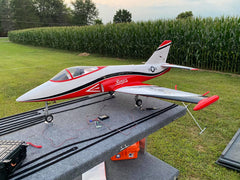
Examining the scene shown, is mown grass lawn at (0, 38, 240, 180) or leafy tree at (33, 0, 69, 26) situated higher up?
leafy tree at (33, 0, 69, 26)

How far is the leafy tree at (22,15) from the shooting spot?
245 feet

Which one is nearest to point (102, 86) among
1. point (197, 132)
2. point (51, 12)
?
point (197, 132)

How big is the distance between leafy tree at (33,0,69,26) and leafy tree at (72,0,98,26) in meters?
6.21

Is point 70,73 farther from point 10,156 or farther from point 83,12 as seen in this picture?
point 83,12

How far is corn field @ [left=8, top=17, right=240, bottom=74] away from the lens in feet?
40.2

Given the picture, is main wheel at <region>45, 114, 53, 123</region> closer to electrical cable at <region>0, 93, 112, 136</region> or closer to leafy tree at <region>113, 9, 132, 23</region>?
electrical cable at <region>0, 93, 112, 136</region>

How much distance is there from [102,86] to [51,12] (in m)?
95.2

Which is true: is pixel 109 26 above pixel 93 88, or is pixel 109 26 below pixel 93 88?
above

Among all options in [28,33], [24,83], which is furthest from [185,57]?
[28,33]

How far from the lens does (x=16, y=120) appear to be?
4.29 metres

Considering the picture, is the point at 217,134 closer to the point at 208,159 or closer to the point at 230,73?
the point at 208,159

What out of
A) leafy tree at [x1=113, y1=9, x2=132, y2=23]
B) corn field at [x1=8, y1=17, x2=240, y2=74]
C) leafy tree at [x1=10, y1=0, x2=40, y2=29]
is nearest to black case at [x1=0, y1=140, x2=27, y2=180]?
corn field at [x1=8, y1=17, x2=240, y2=74]

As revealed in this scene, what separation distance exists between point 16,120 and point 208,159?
17.1 ft

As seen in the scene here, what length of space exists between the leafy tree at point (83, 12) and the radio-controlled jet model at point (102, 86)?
287 feet
